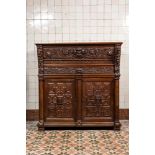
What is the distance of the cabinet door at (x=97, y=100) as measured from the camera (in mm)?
4754

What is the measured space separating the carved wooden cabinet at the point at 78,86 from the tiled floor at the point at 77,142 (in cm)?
15

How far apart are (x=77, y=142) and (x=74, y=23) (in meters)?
2.31

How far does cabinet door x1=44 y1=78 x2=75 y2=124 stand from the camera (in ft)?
15.6

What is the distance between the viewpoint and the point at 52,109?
187 inches

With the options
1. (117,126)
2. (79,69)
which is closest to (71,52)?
(79,69)

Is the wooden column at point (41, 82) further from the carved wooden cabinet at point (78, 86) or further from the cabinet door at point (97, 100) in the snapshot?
the cabinet door at point (97, 100)

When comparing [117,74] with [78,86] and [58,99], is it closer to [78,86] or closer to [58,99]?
[78,86]

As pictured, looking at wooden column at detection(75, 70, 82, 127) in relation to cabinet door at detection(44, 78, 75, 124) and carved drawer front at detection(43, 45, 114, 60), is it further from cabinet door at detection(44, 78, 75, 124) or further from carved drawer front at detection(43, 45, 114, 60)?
carved drawer front at detection(43, 45, 114, 60)

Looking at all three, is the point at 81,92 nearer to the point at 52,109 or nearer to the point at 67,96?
the point at 67,96

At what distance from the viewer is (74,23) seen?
5.55 m
